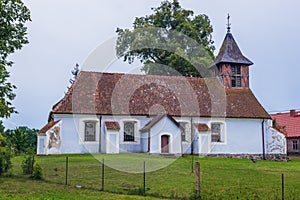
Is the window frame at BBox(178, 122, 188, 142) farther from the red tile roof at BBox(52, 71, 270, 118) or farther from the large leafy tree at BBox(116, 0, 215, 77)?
the large leafy tree at BBox(116, 0, 215, 77)

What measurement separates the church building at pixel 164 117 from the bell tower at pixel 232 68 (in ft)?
0.30

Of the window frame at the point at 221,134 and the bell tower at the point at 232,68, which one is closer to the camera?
the window frame at the point at 221,134

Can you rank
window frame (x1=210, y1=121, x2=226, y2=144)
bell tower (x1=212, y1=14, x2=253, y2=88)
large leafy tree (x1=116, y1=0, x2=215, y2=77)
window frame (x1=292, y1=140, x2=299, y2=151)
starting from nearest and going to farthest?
window frame (x1=210, y1=121, x2=226, y2=144), bell tower (x1=212, y1=14, x2=253, y2=88), large leafy tree (x1=116, y1=0, x2=215, y2=77), window frame (x1=292, y1=140, x2=299, y2=151)

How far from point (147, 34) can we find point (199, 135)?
A: 15.9 m

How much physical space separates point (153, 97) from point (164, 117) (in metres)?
3.27

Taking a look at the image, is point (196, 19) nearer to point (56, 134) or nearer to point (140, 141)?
point (140, 141)

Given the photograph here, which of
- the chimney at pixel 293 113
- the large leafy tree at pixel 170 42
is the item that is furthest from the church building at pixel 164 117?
the chimney at pixel 293 113

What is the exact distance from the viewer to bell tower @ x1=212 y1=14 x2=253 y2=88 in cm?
3484

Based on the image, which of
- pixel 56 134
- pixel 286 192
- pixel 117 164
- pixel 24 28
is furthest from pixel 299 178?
pixel 56 134

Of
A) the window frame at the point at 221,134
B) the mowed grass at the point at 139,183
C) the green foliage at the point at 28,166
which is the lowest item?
the mowed grass at the point at 139,183

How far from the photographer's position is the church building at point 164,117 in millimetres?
27781

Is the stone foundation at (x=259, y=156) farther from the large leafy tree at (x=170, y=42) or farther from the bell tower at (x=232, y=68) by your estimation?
the large leafy tree at (x=170, y=42)

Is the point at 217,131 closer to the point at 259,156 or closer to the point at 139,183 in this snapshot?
the point at 259,156

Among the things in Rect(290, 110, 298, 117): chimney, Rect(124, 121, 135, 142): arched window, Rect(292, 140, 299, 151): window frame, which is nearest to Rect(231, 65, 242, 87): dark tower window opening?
Rect(124, 121, 135, 142): arched window
